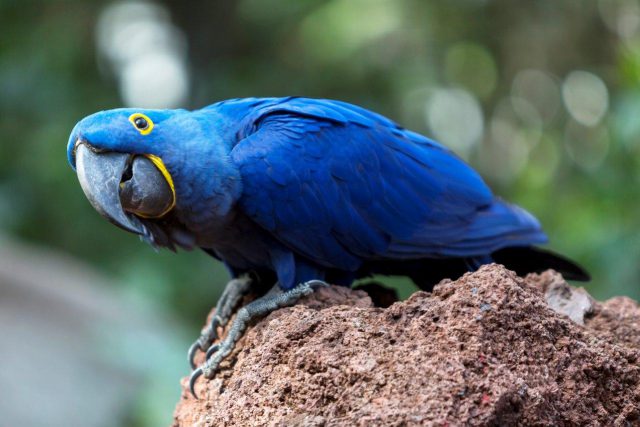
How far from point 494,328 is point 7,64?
17.5 ft

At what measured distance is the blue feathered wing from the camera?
2576 mm

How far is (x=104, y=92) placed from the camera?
6219mm

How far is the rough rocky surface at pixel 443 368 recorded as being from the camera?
5.42 ft

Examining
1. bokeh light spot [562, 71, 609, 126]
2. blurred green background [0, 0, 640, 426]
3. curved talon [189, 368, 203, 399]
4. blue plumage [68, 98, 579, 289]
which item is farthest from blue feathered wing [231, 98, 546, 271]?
bokeh light spot [562, 71, 609, 126]

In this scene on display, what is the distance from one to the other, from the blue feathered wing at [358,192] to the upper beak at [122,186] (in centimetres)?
25

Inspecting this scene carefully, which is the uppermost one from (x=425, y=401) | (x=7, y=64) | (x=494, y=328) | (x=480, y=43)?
(x=480, y=43)

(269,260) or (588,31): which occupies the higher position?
(588,31)

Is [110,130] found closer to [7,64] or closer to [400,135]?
[400,135]

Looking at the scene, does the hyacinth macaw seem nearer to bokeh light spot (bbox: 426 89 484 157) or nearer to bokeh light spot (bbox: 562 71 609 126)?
bokeh light spot (bbox: 562 71 609 126)

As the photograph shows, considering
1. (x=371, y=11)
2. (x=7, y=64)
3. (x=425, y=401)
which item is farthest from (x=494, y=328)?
(x=7, y=64)

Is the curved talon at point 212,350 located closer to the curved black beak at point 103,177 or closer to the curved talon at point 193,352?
the curved talon at point 193,352

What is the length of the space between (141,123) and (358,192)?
2.26ft

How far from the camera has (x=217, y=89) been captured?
6.22 m

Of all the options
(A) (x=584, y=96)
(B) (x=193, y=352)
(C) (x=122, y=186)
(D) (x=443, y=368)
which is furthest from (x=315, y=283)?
Result: (A) (x=584, y=96)
